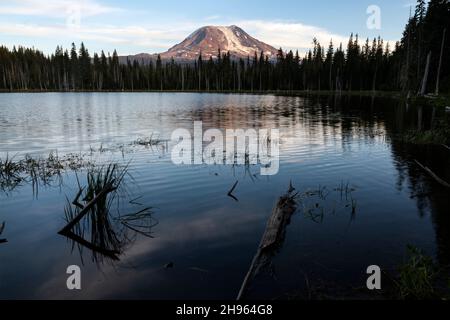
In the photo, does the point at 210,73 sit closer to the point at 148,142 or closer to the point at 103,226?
the point at 148,142

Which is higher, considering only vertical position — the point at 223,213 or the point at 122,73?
the point at 122,73

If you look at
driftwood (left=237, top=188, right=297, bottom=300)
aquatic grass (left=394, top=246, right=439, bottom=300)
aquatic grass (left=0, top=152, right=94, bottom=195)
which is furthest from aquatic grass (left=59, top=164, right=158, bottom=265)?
aquatic grass (left=394, top=246, right=439, bottom=300)

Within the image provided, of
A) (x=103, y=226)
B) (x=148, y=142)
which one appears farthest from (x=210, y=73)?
(x=103, y=226)

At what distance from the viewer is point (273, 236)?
33.2 ft

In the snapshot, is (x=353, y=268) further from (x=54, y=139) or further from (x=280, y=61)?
(x=280, y=61)

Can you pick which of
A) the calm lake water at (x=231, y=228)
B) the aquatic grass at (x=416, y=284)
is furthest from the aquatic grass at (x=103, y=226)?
the aquatic grass at (x=416, y=284)

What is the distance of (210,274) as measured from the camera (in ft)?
Result: 28.5

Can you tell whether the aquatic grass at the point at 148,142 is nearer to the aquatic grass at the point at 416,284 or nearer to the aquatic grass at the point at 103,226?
the aquatic grass at the point at 103,226

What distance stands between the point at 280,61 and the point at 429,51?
106 m

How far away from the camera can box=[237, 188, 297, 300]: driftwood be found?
28.7 ft

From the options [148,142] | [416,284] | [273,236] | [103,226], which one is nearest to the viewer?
[416,284]

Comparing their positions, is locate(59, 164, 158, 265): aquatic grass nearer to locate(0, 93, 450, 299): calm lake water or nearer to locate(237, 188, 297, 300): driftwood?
locate(0, 93, 450, 299): calm lake water
